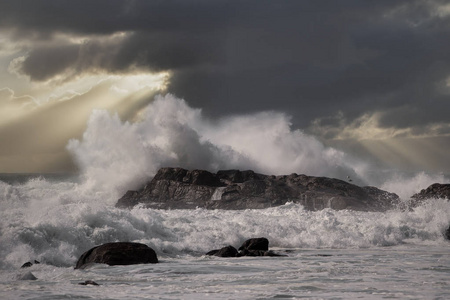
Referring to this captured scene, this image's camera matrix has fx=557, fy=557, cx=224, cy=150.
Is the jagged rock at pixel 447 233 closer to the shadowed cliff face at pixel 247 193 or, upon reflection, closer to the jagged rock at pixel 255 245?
the shadowed cliff face at pixel 247 193

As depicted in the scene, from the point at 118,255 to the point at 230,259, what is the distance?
3747 millimetres

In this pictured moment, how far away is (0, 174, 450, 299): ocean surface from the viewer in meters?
11.9

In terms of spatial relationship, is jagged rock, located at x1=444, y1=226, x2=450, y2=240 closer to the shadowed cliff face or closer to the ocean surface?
the ocean surface

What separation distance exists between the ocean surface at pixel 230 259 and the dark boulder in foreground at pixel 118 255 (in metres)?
0.54

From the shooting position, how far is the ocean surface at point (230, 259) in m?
11.9

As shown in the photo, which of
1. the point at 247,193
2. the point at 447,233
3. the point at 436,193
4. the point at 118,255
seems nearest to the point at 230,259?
the point at 118,255

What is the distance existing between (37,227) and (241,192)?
24262 millimetres

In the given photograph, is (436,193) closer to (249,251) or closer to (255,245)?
(255,245)

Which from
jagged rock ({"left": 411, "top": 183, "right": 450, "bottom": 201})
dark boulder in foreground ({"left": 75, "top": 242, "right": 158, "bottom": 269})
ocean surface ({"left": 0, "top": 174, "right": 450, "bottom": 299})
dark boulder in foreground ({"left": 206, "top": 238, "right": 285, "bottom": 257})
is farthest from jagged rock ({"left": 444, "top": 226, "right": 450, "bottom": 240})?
dark boulder in foreground ({"left": 75, "top": 242, "right": 158, "bottom": 269})

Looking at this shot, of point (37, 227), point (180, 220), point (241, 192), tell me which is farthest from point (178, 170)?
point (37, 227)

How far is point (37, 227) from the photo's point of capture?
1919 cm

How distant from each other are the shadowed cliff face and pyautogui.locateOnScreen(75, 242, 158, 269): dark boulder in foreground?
2318 centimetres

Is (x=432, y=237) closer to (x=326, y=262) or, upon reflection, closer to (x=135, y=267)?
(x=326, y=262)

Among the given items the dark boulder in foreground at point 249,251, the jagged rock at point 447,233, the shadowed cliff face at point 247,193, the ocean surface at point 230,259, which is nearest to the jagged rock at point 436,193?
the shadowed cliff face at point 247,193
